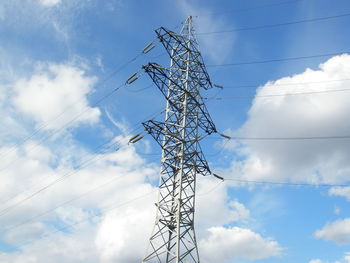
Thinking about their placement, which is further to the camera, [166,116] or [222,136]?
[222,136]

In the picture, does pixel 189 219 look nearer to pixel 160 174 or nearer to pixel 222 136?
pixel 160 174

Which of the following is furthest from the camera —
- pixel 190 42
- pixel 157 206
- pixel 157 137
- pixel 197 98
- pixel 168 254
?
pixel 190 42

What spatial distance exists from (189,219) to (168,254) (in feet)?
8.94

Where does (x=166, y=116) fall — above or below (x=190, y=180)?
above

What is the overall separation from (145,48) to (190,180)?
14885 mm

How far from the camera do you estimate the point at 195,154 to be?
997 inches

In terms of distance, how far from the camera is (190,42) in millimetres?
31250

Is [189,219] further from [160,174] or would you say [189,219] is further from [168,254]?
[160,174]

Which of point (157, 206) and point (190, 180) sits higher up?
point (190, 180)

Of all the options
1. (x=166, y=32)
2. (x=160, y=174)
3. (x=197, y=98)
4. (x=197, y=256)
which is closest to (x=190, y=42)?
(x=166, y=32)

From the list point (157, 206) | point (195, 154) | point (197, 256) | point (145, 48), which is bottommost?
point (197, 256)

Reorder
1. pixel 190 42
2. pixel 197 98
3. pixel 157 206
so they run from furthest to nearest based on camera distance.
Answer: pixel 190 42 → pixel 197 98 → pixel 157 206

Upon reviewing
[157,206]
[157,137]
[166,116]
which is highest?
[166,116]

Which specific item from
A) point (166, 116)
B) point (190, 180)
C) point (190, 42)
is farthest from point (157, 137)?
point (190, 42)
